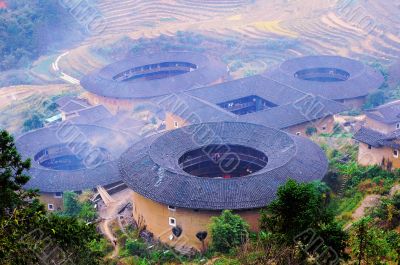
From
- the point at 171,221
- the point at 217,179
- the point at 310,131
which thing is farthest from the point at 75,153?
the point at 310,131

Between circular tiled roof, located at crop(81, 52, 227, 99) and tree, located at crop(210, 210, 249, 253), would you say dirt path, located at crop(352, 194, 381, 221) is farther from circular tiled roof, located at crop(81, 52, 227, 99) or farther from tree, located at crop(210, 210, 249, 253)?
circular tiled roof, located at crop(81, 52, 227, 99)

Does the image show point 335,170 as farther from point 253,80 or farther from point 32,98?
point 32,98

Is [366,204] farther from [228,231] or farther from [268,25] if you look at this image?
[268,25]

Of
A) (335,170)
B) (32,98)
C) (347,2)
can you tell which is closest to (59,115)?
(32,98)

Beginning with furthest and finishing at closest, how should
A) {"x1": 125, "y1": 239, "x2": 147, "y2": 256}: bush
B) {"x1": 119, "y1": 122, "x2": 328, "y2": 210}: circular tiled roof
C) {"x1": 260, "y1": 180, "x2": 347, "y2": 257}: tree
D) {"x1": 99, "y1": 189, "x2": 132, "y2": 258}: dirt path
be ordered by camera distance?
{"x1": 99, "y1": 189, "x2": 132, "y2": 258}: dirt path, {"x1": 125, "y1": 239, "x2": 147, "y2": 256}: bush, {"x1": 119, "y1": 122, "x2": 328, "y2": 210}: circular tiled roof, {"x1": 260, "y1": 180, "x2": 347, "y2": 257}: tree

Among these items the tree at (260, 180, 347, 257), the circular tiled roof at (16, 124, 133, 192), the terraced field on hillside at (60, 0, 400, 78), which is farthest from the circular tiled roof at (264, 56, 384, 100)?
the tree at (260, 180, 347, 257)
